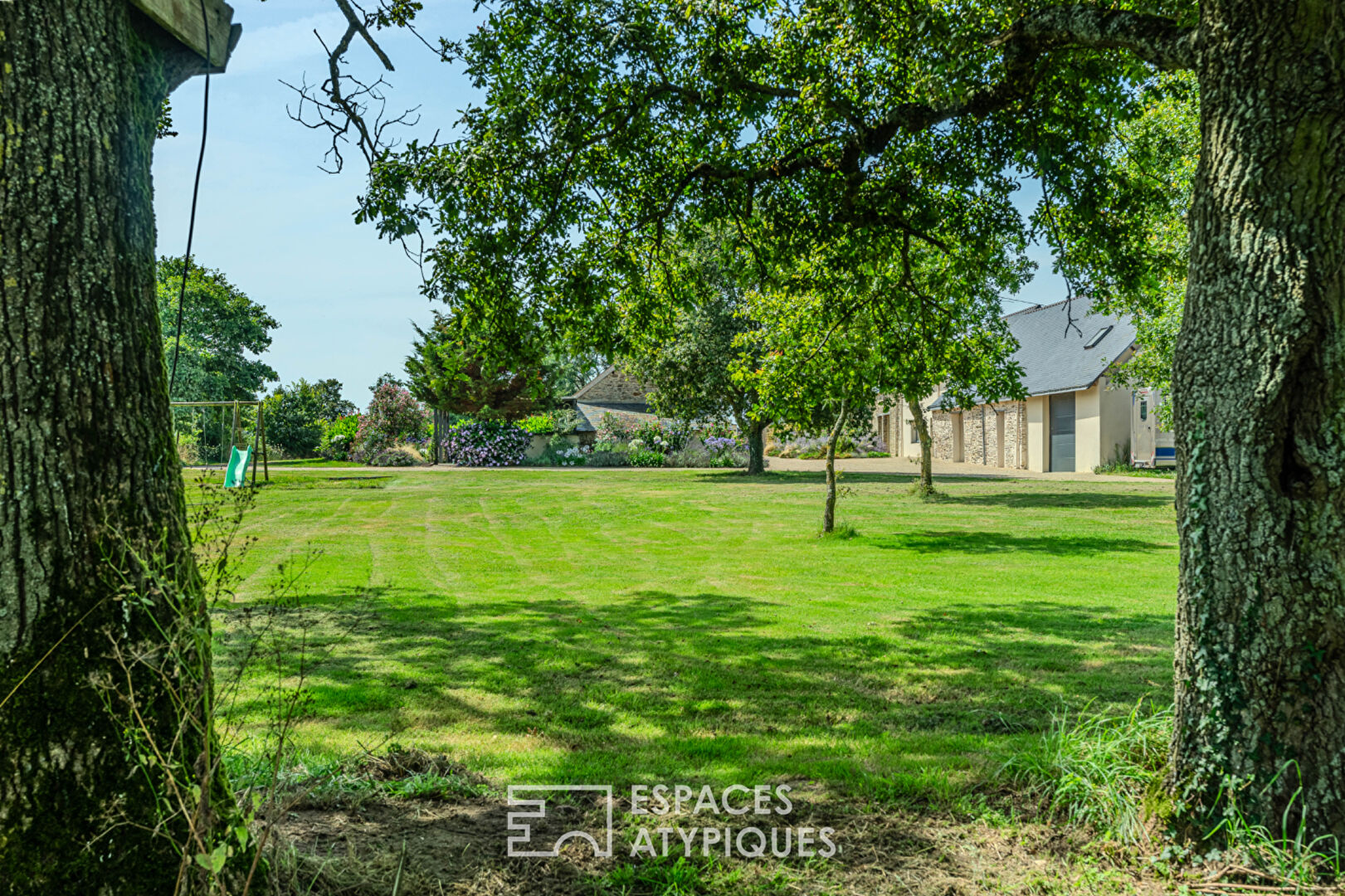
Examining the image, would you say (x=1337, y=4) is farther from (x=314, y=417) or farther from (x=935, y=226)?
(x=314, y=417)

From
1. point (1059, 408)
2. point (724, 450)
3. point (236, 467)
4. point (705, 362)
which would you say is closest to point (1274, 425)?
point (236, 467)

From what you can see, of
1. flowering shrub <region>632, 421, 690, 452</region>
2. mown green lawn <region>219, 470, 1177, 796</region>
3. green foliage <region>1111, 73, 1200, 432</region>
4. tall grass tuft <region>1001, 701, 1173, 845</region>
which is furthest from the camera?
flowering shrub <region>632, 421, 690, 452</region>

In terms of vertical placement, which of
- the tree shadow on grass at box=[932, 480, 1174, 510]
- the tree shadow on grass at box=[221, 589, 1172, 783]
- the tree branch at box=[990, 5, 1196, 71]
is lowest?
the tree shadow on grass at box=[221, 589, 1172, 783]

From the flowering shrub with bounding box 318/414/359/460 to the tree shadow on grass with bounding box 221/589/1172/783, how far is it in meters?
35.6

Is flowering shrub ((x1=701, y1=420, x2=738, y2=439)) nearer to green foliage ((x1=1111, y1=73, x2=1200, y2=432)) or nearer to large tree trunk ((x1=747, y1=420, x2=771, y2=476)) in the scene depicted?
large tree trunk ((x1=747, y1=420, x2=771, y2=476))

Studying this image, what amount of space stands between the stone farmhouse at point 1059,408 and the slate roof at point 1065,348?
5 centimetres

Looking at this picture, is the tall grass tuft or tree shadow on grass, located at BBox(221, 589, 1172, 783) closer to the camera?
the tall grass tuft

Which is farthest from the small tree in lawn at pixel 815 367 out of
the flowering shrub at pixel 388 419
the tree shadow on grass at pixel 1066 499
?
the flowering shrub at pixel 388 419

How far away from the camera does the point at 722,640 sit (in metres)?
7.08

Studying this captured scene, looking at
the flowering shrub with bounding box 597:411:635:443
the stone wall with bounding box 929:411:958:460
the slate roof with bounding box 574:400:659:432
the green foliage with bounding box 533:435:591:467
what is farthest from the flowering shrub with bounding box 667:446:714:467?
the stone wall with bounding box 929:411:958:460

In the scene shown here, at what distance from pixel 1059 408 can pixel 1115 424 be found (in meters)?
2.79

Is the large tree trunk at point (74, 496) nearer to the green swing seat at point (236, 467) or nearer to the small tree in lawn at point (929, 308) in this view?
the small tree in lawn at point (929, 308)

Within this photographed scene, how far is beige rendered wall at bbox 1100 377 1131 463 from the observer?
104 feet

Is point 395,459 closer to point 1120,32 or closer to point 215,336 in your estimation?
point 215,336
